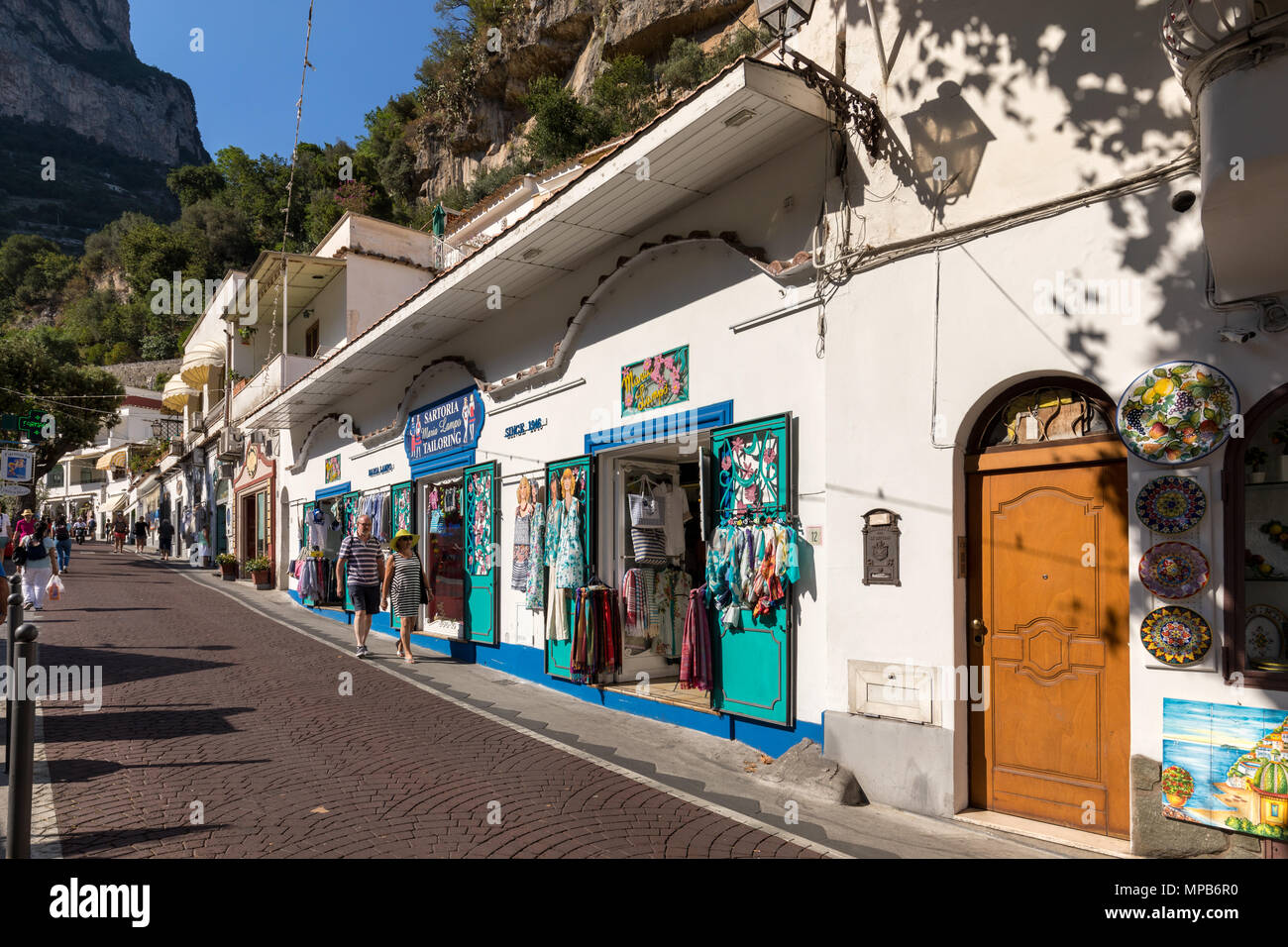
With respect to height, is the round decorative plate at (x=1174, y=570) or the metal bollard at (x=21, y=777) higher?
the round decorative plate at (x=1174, y=570)

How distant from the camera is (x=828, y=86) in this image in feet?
20.4

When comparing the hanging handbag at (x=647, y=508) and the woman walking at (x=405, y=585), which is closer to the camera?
the hanging handbag at (x=647, y=508)

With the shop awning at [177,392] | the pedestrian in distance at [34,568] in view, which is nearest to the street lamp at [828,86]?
the pedestrian in distance at [34,568]

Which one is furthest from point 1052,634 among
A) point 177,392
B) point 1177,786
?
point 177,392

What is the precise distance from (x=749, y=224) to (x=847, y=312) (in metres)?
1.55

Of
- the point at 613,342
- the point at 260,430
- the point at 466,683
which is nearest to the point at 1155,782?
the point at 613,342

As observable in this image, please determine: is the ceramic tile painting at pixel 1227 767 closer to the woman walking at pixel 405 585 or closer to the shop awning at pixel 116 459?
the woman walking at pixel 405 585

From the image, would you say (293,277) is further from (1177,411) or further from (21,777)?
(1177,411)

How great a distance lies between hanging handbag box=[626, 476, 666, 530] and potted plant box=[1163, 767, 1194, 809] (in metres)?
5.18

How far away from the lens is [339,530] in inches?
685

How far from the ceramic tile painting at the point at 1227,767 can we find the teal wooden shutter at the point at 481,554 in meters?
8.15

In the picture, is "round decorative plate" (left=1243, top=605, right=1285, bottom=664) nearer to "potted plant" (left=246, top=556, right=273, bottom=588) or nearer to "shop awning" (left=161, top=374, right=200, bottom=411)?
"potted plant" (left=246, top=556, right=273, bottom=588)

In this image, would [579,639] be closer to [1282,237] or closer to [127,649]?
[127,649]

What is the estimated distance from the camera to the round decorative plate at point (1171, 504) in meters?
4.41
